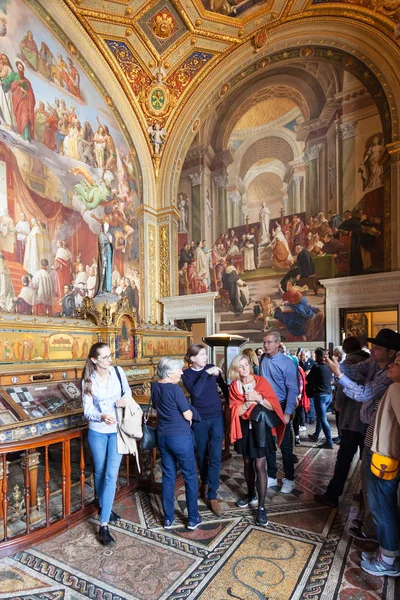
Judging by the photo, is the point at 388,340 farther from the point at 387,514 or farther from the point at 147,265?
the point at 147,265

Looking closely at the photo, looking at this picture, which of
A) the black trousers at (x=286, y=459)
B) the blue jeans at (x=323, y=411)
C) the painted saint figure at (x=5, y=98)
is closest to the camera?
the black trousers at (x=286, y=459)

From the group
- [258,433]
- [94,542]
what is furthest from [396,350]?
[94,542]

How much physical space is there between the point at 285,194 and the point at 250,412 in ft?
34.5

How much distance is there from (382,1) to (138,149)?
28.4ft

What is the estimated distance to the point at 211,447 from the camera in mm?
3275

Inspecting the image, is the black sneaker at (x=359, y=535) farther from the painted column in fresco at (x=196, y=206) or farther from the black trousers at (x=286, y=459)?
the painted column in fresco at (x=196, y=206)

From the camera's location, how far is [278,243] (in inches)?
466

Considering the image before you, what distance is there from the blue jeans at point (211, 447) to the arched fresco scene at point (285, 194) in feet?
26.8

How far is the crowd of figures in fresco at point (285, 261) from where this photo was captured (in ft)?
34.2

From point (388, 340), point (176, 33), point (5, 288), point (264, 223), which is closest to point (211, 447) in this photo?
point (388, 340)

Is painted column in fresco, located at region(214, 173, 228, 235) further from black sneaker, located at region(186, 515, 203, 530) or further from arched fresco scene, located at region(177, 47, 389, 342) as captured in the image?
black sneaker, located at region(186, 515, 203, 530)

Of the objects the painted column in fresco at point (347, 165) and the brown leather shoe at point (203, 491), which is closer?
the brown leather shoe at point (203, 491)

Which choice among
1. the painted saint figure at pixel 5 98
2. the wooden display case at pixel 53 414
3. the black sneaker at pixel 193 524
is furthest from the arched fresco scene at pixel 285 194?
the black sneaker at pixel 193 524

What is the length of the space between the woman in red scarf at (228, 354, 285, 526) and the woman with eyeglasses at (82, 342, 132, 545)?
3.33ft
